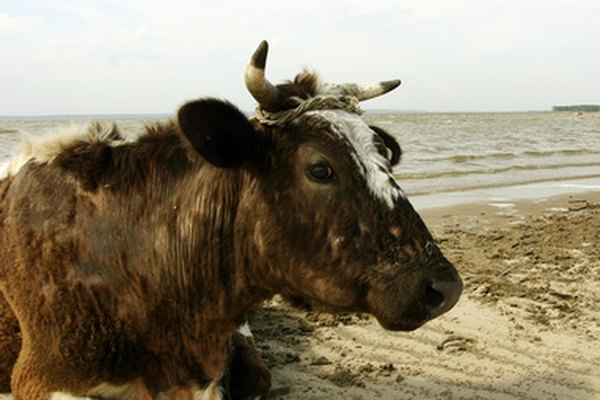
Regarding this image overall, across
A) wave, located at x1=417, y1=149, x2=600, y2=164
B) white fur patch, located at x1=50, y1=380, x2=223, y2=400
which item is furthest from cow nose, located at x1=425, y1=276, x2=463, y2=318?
wave, located at x1=417, y1=149, x2=600, y2=164

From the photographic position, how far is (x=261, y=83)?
290cm

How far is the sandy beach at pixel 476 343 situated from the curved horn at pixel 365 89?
231cm

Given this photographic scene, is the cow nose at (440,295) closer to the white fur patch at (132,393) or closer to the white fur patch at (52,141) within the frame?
the white fur patch at (132,393)

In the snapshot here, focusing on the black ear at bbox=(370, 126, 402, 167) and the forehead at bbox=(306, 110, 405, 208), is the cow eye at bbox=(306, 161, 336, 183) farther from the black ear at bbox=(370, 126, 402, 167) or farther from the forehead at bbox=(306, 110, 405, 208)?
the black ear at bbox=(370, 126, 402, 167)

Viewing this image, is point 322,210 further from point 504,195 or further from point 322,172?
point 504,195

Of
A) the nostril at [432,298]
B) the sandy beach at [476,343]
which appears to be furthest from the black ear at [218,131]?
the sandy beach at [476,343]

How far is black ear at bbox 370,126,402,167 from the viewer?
359cm

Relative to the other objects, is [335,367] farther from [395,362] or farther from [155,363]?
[155,363]

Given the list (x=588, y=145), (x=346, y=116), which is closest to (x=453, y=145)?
(x=588, y=145)

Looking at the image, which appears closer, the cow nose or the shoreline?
the cow nose

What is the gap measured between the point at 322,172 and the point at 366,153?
218 mm

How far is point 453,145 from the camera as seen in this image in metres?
26.2

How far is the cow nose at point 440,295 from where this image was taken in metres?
2.69

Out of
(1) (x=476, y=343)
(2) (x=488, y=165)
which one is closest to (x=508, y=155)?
(2) (x=488, y=165)
